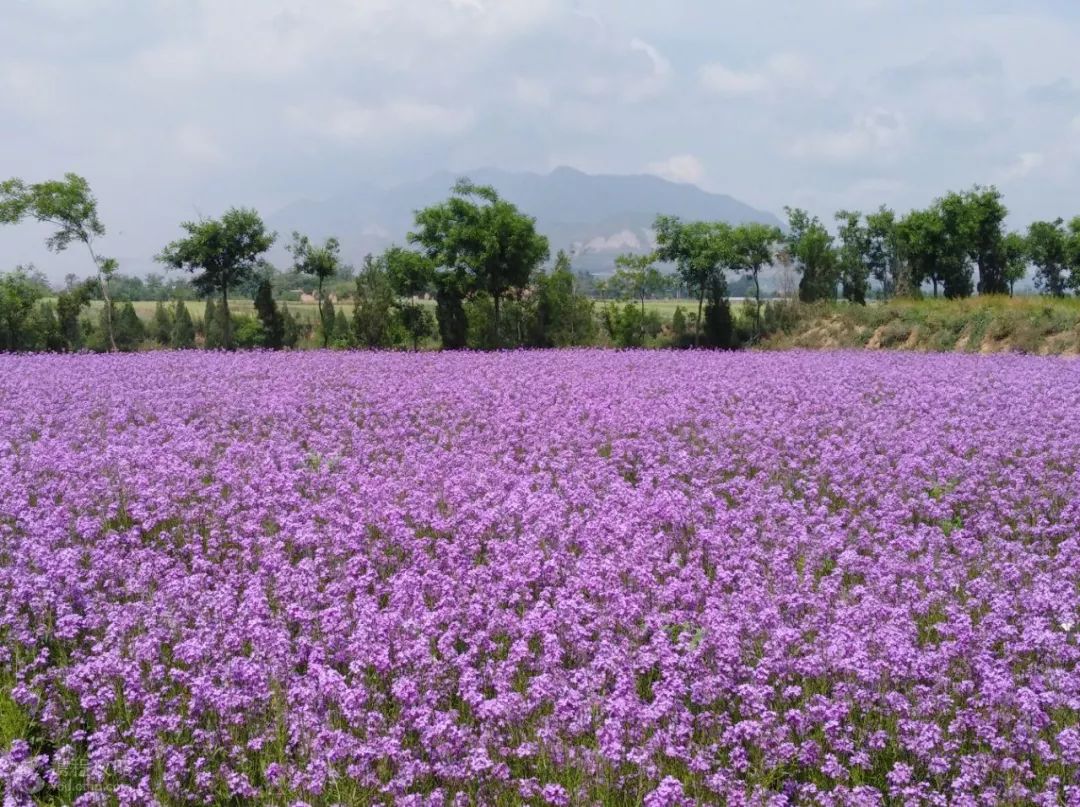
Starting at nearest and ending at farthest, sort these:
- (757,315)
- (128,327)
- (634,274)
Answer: (757,315) → (634,274) → (128,327)

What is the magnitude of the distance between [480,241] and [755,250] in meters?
10.8

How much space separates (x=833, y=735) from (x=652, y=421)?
6.67 meters

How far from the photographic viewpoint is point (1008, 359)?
19.8 meters

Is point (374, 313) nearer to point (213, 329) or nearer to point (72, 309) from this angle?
point (213, 329)

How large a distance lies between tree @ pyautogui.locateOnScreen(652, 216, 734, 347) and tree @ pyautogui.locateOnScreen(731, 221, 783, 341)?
0.40m

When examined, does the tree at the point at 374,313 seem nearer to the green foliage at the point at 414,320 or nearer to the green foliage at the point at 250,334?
the green foliage at the point at 414,320

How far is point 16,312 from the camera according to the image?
104 ft

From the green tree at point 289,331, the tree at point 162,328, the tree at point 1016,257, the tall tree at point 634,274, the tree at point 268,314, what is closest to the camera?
the tree at point 268,314

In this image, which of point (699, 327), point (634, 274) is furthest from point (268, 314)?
point (699, 327)

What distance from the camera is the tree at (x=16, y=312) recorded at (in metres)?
31.5

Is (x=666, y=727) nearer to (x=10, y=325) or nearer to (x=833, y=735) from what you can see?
(x=833, y=735)

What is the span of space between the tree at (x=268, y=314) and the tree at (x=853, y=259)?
72.0ft

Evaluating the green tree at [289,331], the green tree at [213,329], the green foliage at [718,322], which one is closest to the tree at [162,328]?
the green tree at [213,329]

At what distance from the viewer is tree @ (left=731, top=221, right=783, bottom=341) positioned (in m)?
32.7
